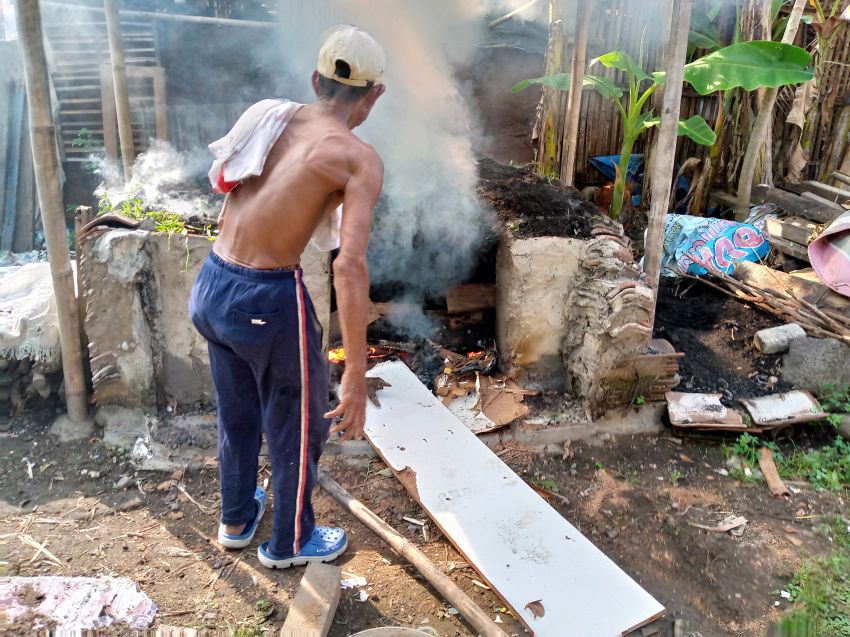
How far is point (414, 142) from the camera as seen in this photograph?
5.75 metres

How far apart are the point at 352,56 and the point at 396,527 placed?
244cm

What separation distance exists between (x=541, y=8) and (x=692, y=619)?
30.7ft

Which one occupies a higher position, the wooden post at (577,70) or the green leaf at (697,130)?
the wooden post at (577,70)

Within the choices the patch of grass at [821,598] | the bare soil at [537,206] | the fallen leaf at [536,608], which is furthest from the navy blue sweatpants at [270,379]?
the patch of grass at [821,598]

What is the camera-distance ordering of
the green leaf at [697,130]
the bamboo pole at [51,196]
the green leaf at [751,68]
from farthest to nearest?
the green leaf at [697,130] < the green leaf at [751,68] < the bamboo pole at [51,196]

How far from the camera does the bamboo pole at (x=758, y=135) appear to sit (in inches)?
275

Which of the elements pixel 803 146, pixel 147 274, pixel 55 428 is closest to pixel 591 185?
pixel 803 146

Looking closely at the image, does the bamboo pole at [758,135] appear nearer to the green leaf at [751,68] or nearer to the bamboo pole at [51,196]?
the green leaf at [751,68]

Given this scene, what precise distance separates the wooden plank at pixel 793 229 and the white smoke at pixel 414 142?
3695 millimetres

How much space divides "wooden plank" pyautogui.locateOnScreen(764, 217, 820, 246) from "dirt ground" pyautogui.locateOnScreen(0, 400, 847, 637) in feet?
11.6

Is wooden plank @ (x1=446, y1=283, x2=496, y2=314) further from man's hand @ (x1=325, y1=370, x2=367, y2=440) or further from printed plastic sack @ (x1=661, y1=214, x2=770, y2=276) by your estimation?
man's hand @ (x1=325, y1=370, x2=367, y2=440)

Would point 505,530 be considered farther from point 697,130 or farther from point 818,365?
point 697,130

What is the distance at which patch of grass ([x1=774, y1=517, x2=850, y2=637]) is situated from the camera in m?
2.99

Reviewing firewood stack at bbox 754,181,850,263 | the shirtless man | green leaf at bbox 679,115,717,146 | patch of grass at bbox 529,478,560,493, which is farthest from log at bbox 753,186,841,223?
the shirtless man
